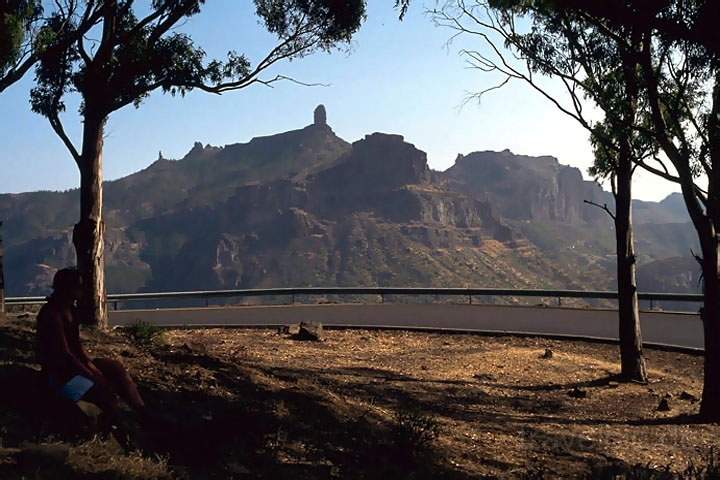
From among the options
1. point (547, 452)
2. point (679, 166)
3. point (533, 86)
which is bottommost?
point (547, 452)

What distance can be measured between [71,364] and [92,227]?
7434 millimetres

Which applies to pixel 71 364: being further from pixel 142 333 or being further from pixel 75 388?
pixel 142 333

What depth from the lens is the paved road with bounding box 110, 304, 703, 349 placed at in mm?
20359

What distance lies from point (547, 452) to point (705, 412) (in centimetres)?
359

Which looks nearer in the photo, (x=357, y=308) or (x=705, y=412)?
(x=705, y=412)

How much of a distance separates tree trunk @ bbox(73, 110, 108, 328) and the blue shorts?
22.7ft

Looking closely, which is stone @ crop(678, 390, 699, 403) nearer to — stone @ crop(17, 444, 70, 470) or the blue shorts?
the blue shorts

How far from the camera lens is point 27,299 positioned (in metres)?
26.0

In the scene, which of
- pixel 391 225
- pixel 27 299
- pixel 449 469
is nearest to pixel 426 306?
pixel 27 299

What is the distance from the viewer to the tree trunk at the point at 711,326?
10.6 metres

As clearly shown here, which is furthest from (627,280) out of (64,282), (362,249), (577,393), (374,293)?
(362,249)

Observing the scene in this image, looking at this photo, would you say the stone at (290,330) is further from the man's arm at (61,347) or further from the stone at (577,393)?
the man's arm at (61,347)

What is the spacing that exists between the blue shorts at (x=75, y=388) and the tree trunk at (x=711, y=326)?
8454 millimetres

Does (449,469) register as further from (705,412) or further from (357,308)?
(357,308)
